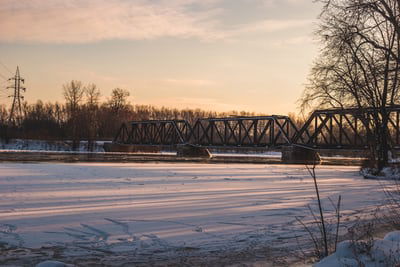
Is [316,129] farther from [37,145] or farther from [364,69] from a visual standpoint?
[37,145]

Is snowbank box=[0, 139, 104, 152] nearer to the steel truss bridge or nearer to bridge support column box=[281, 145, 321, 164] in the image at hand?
the steel truss bridge

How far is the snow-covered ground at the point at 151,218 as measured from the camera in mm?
7516

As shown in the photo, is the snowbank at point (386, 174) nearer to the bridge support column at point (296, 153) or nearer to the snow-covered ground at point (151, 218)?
the snow-covered ground at point (151, 218)

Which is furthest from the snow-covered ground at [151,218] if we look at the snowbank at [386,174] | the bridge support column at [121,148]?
the bridge support column at [121,148]

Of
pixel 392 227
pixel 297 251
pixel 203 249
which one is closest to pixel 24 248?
pixel 203 249

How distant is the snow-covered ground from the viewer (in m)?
7.52

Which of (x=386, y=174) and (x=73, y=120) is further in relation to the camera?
(x=73, y=120)

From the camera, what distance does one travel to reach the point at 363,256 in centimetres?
603

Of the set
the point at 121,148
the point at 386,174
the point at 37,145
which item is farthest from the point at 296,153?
the point at 37,145

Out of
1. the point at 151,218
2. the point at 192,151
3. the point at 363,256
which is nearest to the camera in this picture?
the point at 363,256

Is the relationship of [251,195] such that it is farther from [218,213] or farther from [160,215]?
[160,215]

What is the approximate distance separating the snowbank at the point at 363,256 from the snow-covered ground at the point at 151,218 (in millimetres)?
1679

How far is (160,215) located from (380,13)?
15.0 m

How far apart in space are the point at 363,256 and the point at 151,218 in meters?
4.88
